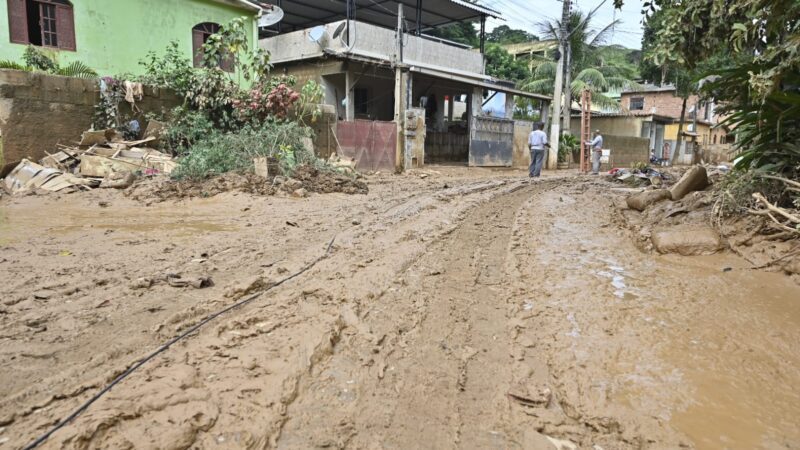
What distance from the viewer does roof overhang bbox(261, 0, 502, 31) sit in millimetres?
19359

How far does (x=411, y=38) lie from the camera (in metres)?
18.2

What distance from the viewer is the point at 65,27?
42.7 feet

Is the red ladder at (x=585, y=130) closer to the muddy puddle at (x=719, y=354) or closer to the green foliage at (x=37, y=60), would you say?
the muddy puddle at (x=719, y=354)

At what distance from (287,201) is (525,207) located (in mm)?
3827

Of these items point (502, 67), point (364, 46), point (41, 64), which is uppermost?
point (502, 67)

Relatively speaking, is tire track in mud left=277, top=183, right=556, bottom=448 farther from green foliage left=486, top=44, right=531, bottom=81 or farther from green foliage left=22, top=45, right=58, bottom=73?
green foliage left=486, top=44, right=531, bottom=81

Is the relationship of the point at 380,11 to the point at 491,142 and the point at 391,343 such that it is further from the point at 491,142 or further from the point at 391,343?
the point at 391,343

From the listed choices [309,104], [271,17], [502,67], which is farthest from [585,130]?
[502,67]

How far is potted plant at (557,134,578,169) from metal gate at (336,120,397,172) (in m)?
9.17

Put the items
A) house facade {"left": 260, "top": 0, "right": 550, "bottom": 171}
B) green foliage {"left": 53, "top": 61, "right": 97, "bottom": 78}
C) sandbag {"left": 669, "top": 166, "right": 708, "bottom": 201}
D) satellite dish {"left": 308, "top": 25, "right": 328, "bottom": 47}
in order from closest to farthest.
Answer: sandbag {"left": 669, "top": 166, "right": 708, "bottom": 201} < green foliage {"left": 53, "top": 61, "right": 97, "bottom": 78} < house facade {"left": 260, "top": 0, "right": 550, "bottom": 171} < satellite dish {"left": 308, "top": 25, "right": 328, "bottom": 47}

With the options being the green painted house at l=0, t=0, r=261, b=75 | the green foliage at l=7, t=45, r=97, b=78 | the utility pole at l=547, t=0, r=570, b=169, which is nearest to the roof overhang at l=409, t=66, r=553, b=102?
the utility pole at l=547, t=0, r=570, b=169

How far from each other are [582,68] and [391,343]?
2836 cm

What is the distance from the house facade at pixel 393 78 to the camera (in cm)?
1462

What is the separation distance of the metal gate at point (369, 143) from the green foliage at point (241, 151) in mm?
3300
